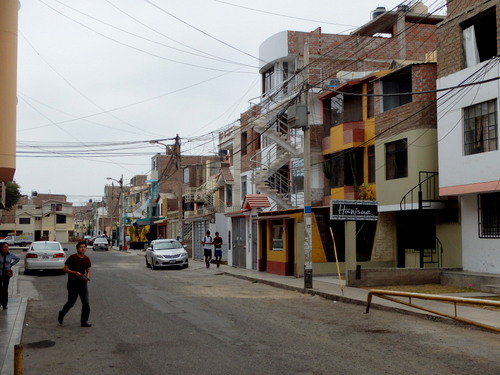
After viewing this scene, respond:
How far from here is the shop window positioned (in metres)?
26.3

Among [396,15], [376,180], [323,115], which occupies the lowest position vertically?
[376,180]

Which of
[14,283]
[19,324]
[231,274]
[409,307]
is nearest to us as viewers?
[19,324]

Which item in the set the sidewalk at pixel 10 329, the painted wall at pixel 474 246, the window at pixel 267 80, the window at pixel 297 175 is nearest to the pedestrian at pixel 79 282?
the sidewalk at pixel 10 329

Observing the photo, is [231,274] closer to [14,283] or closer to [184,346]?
[14,283]

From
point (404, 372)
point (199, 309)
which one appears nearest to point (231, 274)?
point (199, 309)

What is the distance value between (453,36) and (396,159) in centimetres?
544

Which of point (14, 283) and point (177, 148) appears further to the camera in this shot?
point (177, 148)

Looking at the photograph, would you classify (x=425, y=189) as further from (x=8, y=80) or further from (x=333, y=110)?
(x=8, y=80)

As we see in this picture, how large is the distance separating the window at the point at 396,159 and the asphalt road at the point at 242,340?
26.5 ft

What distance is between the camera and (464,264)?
799 inches

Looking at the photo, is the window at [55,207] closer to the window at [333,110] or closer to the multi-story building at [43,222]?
the multi-story building at [43,222]

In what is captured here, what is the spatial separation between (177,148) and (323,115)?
1673 centimetres

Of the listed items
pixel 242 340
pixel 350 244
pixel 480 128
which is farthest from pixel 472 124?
pixel 242 340

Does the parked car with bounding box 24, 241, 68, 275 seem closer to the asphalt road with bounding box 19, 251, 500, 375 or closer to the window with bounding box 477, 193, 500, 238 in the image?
the asphalt road with bounding box 19, 251, 500, 375
